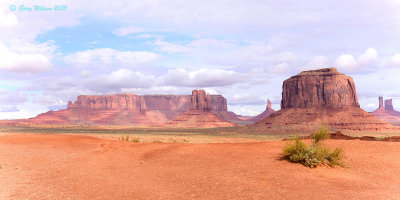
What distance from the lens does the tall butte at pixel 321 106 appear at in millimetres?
84438

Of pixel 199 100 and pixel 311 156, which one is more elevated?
pixel 199 100

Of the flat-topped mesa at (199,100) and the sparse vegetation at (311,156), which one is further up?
the flat-topped mesa at (199,100)

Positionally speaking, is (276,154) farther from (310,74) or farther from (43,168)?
(310,74)

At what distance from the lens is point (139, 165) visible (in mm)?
15023

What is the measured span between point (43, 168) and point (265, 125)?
8555 cm

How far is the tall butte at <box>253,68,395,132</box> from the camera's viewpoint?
84.4 meters

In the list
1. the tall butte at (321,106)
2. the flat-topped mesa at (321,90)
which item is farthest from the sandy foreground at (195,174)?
the flat-topped mesa at (321,90)

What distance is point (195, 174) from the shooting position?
486 inches

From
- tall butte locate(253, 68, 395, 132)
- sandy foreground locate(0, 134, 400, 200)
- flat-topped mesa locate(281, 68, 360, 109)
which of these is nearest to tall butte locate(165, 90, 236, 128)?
tall butte locate(253, 68, 395, 132)

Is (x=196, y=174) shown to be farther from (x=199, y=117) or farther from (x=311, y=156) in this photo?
(x=199, y=117)

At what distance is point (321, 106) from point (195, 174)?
302ft

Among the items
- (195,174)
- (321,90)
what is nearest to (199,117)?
(321,90)

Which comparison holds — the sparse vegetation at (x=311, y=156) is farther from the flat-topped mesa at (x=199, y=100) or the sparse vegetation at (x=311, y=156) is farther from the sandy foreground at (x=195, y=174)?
the flat-topped mesa at (x=199, y=100)

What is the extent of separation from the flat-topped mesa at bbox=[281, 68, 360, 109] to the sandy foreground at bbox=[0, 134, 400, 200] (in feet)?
263
